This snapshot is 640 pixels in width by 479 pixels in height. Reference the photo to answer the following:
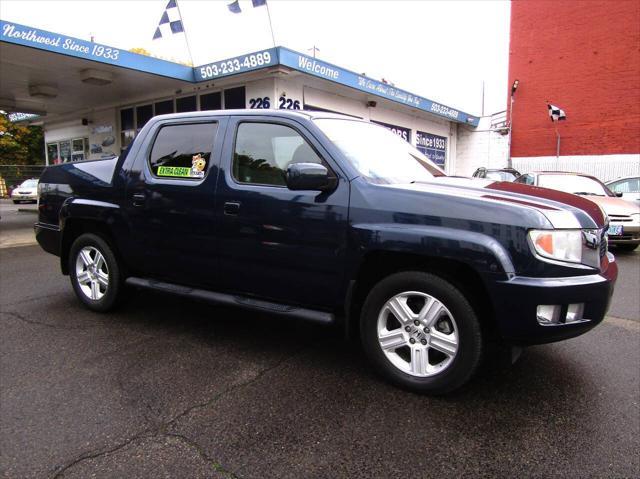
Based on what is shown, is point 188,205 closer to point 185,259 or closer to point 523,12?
point 185,259

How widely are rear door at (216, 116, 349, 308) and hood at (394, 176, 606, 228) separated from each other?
630mm

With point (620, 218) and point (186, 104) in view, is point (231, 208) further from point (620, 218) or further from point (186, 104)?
point (186, 104)

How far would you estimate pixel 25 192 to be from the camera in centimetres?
2220

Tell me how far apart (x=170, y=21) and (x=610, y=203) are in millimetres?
11509

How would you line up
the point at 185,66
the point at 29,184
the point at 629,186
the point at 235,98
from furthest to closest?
1. the point at 29,184
2. the point at 235,98
3. the point at 185,66
4. the point at 629,186

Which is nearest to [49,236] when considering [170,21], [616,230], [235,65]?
[235,65]

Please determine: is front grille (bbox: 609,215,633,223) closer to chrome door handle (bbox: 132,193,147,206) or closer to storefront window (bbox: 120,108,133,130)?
chrome door handle (bbox: 132,193,147,206)

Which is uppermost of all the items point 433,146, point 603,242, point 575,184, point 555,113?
point 555,113

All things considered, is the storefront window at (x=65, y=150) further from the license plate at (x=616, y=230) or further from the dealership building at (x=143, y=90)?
the license plate at (x=616, y=230)

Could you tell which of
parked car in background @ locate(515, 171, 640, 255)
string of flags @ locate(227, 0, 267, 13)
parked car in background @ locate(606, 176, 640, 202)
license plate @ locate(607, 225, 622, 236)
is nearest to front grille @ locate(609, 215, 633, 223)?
parked car in background @ locate(515, 171, 640, 255)

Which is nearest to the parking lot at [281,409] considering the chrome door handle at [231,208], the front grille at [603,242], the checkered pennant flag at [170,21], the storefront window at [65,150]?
the front grille at [603,242]

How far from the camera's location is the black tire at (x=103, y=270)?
449 cm

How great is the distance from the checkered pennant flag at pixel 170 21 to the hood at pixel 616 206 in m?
10.8

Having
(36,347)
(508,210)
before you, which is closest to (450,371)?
(508,210)
